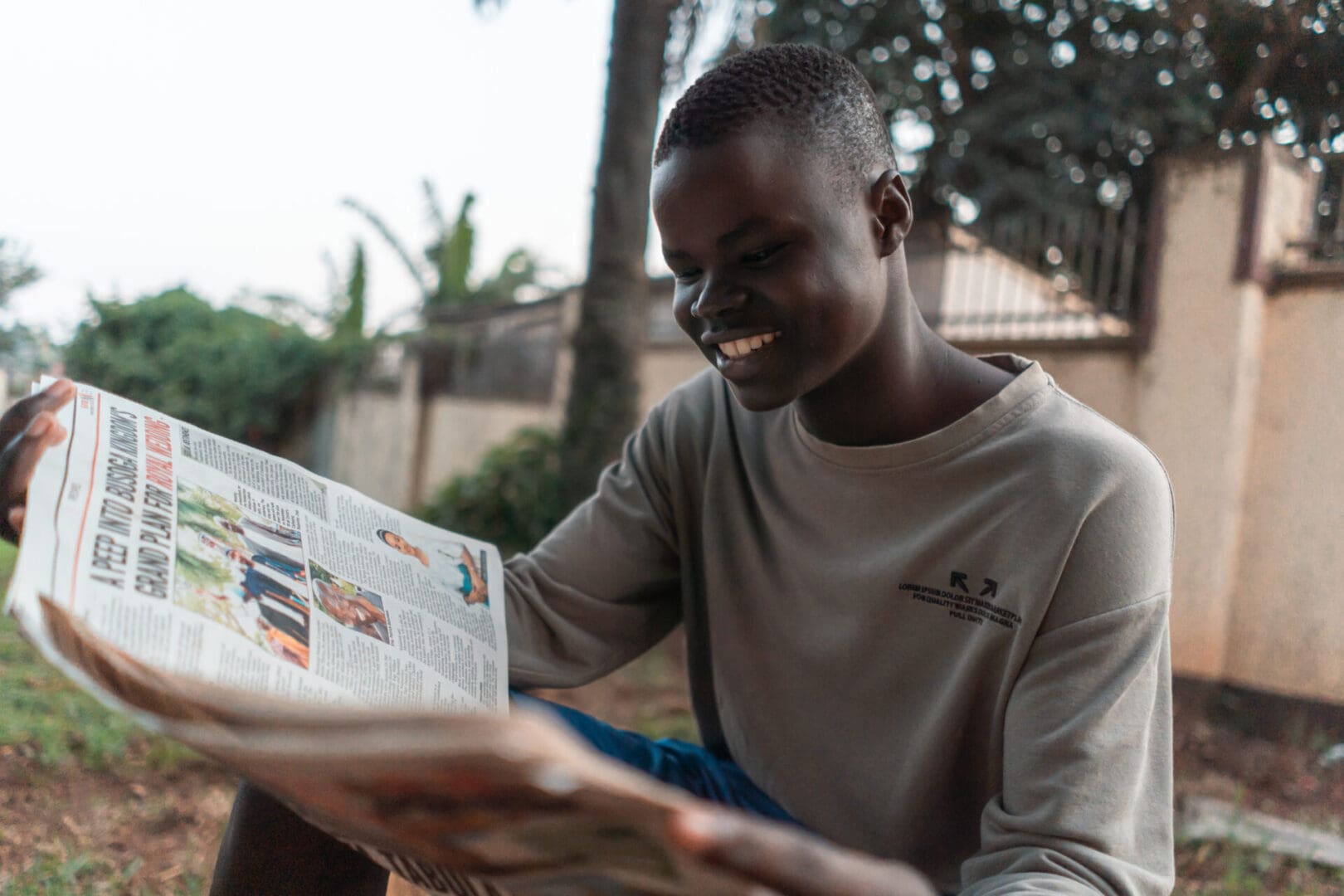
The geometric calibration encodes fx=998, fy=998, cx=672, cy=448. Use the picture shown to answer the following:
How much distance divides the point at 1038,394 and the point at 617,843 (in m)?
0.93

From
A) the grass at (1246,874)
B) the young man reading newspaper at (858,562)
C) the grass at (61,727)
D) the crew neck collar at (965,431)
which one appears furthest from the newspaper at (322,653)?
the grass at (1246,874)

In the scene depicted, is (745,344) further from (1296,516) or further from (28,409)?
(1296,516)

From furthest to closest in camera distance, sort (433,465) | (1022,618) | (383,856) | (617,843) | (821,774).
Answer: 1. (433,465)
2. (821,774)
3. (1022,618)
4. (383,856)
5. (617,843)

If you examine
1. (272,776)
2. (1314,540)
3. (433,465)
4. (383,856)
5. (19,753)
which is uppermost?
(272,776)

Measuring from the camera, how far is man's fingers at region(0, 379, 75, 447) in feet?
3.60

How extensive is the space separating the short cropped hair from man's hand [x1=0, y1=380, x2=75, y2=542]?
31.3 inches

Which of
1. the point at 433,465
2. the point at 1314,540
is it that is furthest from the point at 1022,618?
the point at 433,465

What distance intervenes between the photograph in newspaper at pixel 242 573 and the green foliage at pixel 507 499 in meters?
4.06

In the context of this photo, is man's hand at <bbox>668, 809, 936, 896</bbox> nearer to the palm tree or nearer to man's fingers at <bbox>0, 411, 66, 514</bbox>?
man's fingers at <bbox>0, 411, 66, 514</bbox>

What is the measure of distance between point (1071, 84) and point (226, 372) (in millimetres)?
10337

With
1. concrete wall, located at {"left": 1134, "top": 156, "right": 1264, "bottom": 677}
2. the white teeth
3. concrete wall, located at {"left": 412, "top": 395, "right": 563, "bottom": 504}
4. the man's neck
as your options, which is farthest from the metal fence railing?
the white teeth

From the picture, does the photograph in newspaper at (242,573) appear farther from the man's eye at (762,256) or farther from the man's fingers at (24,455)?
the man's eye at (762,256)

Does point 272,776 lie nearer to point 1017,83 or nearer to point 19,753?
point 19,753

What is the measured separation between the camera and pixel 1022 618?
119 cm
